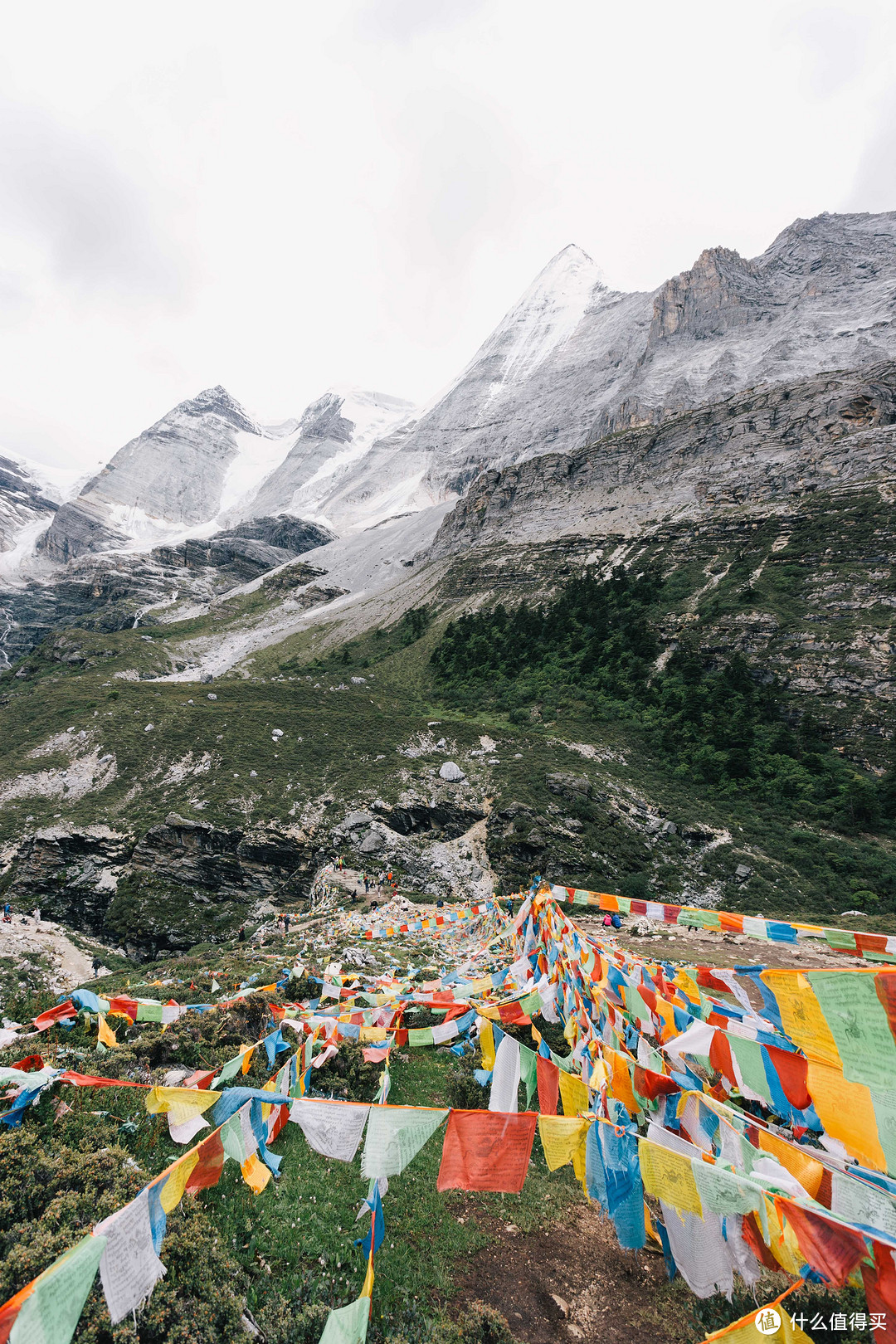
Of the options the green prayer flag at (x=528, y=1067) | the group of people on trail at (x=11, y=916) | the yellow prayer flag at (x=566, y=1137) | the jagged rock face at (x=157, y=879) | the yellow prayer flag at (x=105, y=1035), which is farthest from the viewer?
the jagged rock face at (x=157, y=879)

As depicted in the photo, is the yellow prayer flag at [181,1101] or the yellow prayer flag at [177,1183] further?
the yellow prayer flag at [181,1101]

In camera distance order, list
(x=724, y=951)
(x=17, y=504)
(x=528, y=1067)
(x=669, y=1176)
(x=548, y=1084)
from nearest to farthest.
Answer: (x=669, y=1176), (x=548, y=1084), (x=528, y=1067), (x=724, y=951), (x=17, y=504)

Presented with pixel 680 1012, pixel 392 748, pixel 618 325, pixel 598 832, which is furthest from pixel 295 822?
pixel 618 325

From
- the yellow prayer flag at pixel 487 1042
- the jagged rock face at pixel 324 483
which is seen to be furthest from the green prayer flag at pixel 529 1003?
the jagged rock face at pixel 324 483

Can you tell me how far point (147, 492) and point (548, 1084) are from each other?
676 ft

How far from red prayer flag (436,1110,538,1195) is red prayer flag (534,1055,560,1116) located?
4.92 ft

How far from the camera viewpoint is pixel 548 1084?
5703mm

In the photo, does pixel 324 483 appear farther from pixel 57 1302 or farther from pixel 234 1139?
pixel 57 1302

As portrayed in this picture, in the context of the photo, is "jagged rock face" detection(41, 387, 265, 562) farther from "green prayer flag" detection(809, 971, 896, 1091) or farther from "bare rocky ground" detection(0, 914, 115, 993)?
"green prayer flag" detection(809, 971, 896, 1091)

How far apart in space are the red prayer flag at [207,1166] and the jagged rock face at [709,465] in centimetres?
5417

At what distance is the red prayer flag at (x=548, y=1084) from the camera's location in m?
5.59

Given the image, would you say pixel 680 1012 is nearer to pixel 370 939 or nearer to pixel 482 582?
pixel 370 939

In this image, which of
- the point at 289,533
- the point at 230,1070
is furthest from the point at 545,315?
the point at 230,1070

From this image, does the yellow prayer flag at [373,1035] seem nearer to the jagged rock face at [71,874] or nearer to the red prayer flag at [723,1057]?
the red prayer flag at [723,1057]
